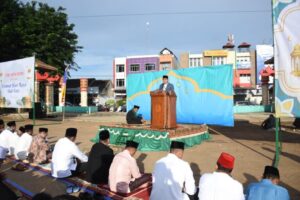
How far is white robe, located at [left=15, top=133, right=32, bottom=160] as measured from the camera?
7828 millimetres

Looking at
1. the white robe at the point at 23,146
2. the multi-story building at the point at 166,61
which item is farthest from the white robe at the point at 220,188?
the multi-story building at the point at 166,61

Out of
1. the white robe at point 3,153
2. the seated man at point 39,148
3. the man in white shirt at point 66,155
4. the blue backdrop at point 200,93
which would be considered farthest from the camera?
the blue backdrop at point 200,93

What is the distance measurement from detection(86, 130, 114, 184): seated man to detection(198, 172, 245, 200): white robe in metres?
2.22

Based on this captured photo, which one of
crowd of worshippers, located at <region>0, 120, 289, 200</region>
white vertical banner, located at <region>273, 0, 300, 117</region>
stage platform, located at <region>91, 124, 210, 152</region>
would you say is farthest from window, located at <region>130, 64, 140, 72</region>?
white vertical banner, located at <region>273, 0, 300, 117</region>

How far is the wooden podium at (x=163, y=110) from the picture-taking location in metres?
10.3

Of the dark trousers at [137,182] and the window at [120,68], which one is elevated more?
the window at [120,68]

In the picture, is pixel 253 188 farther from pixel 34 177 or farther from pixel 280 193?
pixel 34 177

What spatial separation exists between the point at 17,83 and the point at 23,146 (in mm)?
8622

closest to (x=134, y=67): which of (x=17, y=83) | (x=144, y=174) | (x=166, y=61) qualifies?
(x=166, y=61)

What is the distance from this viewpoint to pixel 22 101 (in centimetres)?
1528

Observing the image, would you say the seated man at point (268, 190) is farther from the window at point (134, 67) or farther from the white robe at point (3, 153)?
the window at point (134, 67)

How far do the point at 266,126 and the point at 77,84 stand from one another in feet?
129

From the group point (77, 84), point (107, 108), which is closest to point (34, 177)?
point (107, 108)

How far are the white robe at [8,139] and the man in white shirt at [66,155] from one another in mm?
2728
